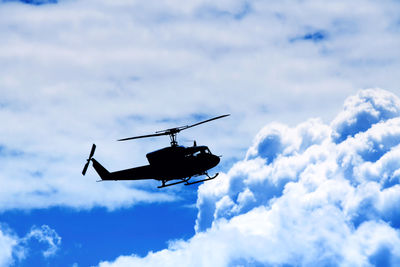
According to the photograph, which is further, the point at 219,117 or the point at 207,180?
the point at 207,180

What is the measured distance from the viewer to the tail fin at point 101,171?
74.1 m

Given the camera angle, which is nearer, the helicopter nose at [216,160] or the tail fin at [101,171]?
the helicopter nose at [216,160]

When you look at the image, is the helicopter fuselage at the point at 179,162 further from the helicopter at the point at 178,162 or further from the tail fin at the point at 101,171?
the tail fin at the point at 101,171

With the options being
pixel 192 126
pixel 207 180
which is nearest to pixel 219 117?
pixel 192 126

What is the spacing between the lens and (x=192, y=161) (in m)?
65.8

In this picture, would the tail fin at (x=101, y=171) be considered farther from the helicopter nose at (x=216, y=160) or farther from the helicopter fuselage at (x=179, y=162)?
the helicopter nose at (x=216, y=160)

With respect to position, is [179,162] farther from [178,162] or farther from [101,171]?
[101,171]

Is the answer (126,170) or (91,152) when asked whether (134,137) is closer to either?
(126,170)

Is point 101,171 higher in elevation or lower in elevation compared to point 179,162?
higher

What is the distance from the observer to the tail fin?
74.1m

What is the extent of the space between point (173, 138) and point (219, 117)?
1030cm

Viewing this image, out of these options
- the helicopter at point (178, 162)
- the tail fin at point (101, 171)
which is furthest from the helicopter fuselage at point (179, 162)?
the tail fin at point (101, 171)

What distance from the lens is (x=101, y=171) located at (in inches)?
2958

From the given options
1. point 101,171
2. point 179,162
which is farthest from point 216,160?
point 101,171
